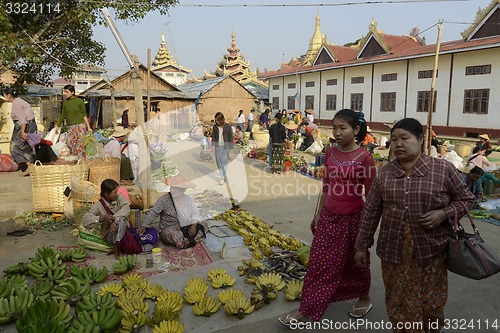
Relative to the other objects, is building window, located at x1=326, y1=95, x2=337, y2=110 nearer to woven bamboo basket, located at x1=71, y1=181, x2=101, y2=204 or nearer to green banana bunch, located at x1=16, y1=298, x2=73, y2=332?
woven bamboo basket, located at x1=71, y1=181, x2=101, y2=204

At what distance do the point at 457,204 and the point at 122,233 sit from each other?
342 centimetres

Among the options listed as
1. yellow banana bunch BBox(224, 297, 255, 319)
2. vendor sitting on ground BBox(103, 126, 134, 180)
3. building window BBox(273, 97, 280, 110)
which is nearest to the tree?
vendor sitting on ground BBox(103, 126, 134, 180)

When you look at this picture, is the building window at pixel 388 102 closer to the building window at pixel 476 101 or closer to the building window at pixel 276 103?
the building window at pixel 476 101

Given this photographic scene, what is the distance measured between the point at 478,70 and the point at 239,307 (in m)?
20.3

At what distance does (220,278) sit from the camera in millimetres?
3652

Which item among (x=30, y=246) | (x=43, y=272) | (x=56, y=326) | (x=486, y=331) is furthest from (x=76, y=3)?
(x=486, y=331)

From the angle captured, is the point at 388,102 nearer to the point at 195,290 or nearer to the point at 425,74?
the point at 425,74

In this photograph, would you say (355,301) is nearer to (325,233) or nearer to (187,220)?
(325,233)

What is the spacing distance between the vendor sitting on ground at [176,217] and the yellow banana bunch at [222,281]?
3.38 ft

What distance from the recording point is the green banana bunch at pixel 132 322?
111 inches

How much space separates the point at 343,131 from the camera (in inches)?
111

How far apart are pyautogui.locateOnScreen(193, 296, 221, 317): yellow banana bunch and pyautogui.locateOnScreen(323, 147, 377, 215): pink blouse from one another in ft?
4.26

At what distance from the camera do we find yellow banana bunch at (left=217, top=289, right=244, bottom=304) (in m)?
3.27

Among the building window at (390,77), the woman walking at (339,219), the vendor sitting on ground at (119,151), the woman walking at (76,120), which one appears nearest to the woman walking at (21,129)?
the woman walking at (76,120)
